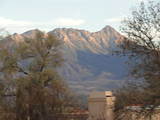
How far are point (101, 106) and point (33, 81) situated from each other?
62.4 ft

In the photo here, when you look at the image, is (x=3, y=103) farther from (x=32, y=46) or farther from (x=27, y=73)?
(x=32, y=46)

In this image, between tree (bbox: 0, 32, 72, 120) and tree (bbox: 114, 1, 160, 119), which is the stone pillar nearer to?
tree (bbox: 114, 1, 160, 119)

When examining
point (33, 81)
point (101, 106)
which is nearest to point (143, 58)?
point (101, 106)

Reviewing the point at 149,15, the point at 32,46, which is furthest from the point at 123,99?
the point at 32,46

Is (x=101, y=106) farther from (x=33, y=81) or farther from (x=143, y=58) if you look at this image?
(x=33, y=81)

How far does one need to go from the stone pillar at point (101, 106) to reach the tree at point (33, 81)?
44.7ft

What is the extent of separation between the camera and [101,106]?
69.3 ft

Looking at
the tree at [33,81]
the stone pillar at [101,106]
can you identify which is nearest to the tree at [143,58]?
the stone pillar at [101,106]

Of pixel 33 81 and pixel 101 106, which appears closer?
pixel 101 106

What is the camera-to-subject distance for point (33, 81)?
39531 mm

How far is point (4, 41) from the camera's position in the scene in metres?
39.5

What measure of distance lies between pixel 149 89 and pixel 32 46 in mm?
26879

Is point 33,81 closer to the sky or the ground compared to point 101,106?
closer to the ground

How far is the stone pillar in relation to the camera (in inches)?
815
